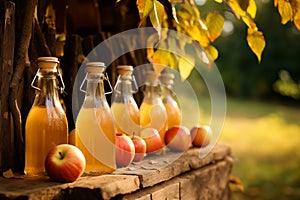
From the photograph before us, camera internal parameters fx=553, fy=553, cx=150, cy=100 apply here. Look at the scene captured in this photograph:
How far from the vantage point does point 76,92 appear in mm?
1941

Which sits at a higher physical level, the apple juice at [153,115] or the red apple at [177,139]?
the apple juice at [153,115]

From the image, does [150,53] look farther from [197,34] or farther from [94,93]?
[94,93]

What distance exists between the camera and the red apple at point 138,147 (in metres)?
1.84

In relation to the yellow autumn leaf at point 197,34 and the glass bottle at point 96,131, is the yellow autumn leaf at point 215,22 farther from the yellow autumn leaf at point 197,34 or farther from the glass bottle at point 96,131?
the glass bottle at point 96,131

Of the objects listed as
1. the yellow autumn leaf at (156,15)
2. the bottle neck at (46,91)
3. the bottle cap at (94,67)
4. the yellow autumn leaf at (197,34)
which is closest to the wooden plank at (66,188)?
the bottle neck at (46,91)

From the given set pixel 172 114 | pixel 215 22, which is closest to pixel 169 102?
pixel 172 114

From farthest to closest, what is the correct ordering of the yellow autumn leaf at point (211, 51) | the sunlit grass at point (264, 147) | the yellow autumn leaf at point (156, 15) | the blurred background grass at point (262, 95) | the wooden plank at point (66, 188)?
1. the blurred background grass at point (262, 95)
2. the sunlit grass at point (264, 147)
3. the yellow autumn leaf at point (211, 51)
4. the yellow autumn leaf at point (156, 15)
5. the wooden plank at point (66, 188)

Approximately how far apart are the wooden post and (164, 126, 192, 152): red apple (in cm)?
65

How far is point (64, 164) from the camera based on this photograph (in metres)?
1.49

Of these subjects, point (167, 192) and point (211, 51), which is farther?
point (211, 51)

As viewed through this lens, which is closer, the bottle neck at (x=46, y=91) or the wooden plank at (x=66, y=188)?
the wooden plank at (x=66, y=188)

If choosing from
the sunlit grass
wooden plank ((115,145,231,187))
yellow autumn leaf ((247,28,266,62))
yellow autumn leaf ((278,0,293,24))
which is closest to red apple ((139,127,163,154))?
wooden plank ((115,145,231,187))

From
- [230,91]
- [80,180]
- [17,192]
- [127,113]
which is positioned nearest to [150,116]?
[127,113]

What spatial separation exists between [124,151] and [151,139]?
26 centimetres
